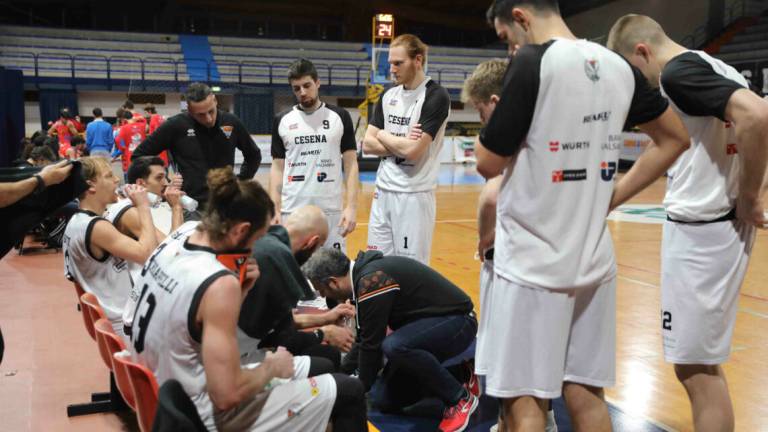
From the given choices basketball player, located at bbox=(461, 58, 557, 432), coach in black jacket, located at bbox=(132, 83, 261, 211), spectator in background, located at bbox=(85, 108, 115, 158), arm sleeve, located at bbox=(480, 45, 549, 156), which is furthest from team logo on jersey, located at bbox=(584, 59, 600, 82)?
spectator in background, located at bbox=(85, 108, 115, 158)

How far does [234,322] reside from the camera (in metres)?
1.99

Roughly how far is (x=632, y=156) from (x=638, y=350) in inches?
637

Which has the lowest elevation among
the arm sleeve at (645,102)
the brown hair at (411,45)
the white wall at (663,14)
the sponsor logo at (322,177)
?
the sponsor logo at (322,177)

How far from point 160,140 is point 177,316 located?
2.96 meters

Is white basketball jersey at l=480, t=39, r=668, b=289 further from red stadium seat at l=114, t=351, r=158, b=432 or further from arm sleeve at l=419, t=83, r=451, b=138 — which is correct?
arm sleeve at l=419, t=83, r=451, b=138

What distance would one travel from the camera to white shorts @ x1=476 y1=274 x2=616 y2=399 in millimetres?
2025

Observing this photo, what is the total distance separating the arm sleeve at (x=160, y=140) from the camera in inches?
186

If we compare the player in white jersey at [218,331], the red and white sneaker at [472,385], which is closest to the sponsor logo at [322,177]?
the red and white sneaker at [472,385]

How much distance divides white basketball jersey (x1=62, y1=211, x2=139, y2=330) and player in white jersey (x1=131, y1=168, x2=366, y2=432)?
1.39 m

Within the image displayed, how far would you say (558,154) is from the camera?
1.98 metres

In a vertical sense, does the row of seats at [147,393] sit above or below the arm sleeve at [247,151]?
below

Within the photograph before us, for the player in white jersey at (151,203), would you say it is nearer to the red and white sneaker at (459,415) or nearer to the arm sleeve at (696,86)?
the red and white sneaker at (459,415)

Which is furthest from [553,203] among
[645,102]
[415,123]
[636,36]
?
[415,123]

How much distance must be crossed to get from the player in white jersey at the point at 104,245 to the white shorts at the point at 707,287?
2.50 m
